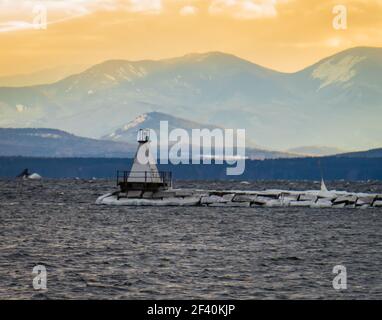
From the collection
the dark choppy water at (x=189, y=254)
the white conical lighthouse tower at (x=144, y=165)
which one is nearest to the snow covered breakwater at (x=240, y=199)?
the white conical lighthouse tower at (x=144, y=165)

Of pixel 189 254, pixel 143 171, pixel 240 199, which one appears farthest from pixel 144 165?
pixel 189 254

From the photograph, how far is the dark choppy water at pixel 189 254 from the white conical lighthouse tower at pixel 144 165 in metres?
5.36

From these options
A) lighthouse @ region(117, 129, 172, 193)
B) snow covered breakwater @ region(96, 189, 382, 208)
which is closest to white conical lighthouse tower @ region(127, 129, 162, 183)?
lighthouse @ region(117, 129, 172, 193)

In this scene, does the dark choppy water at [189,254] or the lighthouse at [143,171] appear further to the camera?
the lighthouse at [143,171]

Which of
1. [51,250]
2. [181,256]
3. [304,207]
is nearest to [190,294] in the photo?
[181,256]

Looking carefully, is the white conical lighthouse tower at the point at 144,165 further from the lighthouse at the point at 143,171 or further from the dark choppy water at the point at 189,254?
the dark choppy water at the point at 189,254

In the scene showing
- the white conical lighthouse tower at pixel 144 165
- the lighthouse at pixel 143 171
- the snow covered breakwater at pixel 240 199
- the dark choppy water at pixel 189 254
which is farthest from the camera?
the snow covered breakwater at pixel 240 199

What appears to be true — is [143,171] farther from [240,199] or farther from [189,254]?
[189,254]

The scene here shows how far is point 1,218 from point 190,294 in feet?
203

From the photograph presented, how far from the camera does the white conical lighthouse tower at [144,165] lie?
370ft

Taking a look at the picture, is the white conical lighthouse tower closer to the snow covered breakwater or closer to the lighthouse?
the lighthouse

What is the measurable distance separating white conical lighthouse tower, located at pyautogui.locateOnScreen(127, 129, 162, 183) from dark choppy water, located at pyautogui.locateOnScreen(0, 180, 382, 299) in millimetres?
5358

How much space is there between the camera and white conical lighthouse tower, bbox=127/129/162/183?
113 meters

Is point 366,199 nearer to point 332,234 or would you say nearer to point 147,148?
point 147,148
